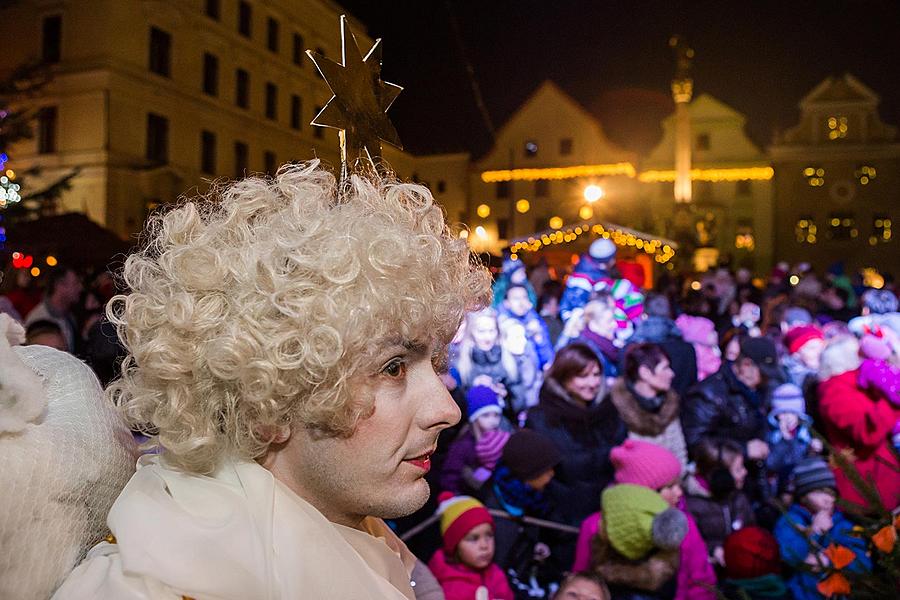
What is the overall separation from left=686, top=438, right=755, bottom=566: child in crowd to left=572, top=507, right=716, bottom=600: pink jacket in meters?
1.03

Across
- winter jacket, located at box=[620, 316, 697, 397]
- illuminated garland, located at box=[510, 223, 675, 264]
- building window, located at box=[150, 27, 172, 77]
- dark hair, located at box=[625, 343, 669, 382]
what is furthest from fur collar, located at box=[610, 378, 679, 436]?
building window, located at box=[150, 27, 172, 77]

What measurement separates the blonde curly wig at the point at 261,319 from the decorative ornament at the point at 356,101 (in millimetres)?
455

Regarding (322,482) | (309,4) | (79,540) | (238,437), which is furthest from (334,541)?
(309,4)

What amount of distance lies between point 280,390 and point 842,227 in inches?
1644

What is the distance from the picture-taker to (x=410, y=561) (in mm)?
1957

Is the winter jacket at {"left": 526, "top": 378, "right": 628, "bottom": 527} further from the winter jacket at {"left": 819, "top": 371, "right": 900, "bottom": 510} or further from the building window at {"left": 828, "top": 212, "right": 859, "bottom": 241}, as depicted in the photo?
the building window at {"left": 828, "top": 212, "right": 859, "bottom": 241}

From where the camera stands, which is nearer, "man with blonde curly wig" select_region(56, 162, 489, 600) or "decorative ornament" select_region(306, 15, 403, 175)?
"man with blonde curly wig" select_region(56, 162, 489, 600)

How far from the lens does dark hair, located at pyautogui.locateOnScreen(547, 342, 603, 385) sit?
5402mm

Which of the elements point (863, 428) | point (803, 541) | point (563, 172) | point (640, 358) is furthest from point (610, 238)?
point (563, 172)

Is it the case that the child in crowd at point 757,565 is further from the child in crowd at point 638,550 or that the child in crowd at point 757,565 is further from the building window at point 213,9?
the building window at point 213,9

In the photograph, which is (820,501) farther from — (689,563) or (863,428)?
(689,563)

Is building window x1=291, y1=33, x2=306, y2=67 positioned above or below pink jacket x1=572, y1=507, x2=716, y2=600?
above

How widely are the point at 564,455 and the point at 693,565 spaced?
1.42m

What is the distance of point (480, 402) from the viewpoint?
19.2 ft
